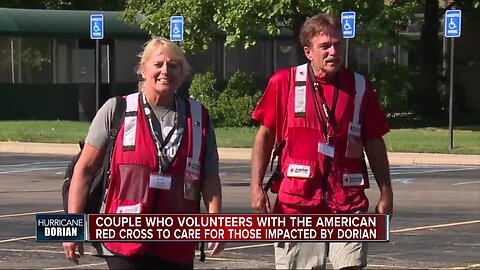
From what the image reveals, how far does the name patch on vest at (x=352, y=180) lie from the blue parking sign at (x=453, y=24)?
1860 centimetres

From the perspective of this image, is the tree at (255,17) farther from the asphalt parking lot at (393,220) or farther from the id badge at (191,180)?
the id badge at (191,180)

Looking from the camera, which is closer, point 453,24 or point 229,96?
point 453,24

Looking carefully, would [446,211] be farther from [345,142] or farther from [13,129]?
[13,129]

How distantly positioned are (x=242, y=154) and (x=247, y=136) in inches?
158

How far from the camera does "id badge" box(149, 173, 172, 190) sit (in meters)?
5.87

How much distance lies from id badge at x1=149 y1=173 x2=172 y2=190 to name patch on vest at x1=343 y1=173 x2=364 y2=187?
1.15 m

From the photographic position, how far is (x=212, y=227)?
234 inches

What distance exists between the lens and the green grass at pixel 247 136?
87.2 feet

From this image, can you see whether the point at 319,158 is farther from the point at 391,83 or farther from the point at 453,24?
the point at 391,83

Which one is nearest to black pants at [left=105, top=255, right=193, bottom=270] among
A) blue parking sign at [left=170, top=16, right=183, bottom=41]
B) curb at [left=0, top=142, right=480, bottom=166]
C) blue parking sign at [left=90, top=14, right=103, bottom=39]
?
curb at [left=0, top=142, right=480, bottom=166]

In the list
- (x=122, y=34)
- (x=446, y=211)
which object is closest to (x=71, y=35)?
(x=122, y=34)

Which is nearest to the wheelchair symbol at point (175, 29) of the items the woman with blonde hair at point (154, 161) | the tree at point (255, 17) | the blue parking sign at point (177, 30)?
the blue parking sign at point (177, 30)

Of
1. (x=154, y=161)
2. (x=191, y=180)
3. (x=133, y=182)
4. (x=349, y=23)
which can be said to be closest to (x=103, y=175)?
(x=133, y=182)

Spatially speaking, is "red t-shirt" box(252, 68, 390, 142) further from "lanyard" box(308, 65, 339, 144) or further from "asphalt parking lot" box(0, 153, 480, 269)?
"asphalt parking lot" box(0, 153, 480, 269)
